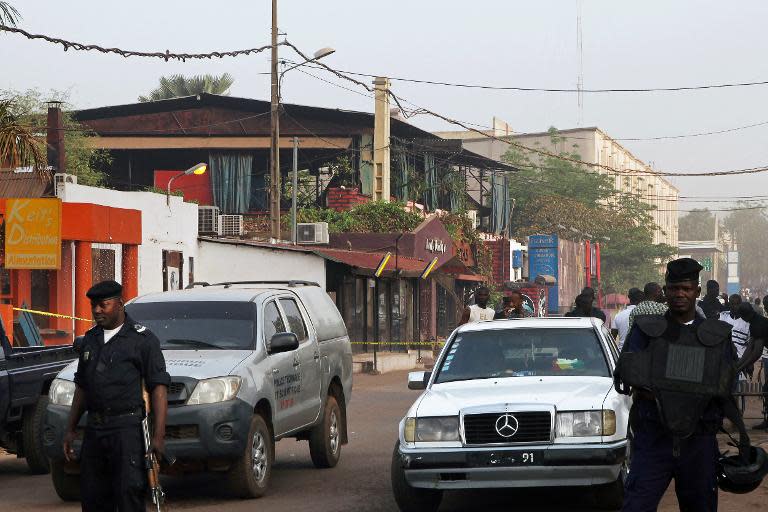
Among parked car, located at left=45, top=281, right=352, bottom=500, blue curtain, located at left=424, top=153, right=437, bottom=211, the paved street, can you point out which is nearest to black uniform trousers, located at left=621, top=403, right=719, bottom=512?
the paved street

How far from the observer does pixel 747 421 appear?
1828 centimetres

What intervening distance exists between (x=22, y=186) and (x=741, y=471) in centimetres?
2353

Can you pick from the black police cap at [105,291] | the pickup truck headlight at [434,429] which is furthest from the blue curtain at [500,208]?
the black police cap at [105,291]

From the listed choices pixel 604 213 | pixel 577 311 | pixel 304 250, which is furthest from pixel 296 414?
pixel 604 213

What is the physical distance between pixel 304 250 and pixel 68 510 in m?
24.4

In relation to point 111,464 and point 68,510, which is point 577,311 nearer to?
point 68,510

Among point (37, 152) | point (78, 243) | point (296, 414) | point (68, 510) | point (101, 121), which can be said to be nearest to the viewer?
point (68, 510)

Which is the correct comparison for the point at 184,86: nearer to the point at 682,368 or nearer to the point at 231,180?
the point at 231,180

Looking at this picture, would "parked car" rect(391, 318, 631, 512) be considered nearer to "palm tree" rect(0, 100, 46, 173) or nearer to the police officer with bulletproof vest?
the police officer with bulletproof vest

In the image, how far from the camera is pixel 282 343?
11.8 meters

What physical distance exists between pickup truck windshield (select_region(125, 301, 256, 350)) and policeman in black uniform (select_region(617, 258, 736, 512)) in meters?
5.74

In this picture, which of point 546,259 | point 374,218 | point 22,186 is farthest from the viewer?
point 546,259

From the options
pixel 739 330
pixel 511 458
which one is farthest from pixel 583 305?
pixel 511 458

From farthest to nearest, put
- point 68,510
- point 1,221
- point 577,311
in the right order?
point 1,221
point 577,311
point 68,510
